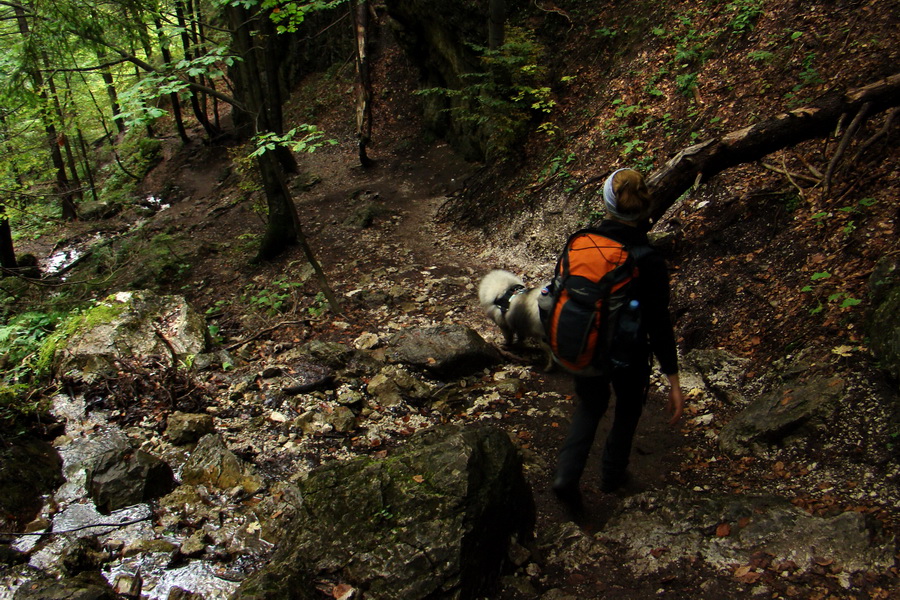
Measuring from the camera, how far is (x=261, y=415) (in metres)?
5.09

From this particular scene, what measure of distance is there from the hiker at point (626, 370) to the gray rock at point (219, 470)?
260 cm

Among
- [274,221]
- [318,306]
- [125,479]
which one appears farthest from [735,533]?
[274,221]

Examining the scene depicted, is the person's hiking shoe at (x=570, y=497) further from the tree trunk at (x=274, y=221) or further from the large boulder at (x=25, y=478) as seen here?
the tree trunk at (x=274, y=221)

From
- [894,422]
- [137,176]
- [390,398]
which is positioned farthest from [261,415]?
[137,176]

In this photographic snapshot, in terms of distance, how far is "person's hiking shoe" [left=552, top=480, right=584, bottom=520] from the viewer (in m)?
3.29

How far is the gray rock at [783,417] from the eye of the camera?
342 cm

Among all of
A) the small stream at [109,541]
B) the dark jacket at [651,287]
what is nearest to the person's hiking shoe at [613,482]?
the dark jacket at [651,287]

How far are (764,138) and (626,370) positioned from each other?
386 centimetres

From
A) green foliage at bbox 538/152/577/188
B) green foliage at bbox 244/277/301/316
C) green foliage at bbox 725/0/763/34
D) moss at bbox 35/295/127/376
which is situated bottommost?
green foliage at bbox 244/277/301/316

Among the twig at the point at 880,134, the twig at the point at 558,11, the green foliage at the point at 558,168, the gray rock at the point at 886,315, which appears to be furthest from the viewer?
the twig at the point at 558,11

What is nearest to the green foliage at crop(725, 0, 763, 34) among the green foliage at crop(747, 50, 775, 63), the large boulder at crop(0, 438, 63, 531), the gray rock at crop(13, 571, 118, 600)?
the green foliage at crop(747, 50, 775, 63)

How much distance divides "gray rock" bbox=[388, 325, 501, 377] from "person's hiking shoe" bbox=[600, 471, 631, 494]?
2240mm

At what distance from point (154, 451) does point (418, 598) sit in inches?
127

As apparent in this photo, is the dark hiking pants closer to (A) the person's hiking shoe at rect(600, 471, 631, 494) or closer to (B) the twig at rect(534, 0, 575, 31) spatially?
(A) the person's hiking shoe at rect(600, 471, 631, 494)
